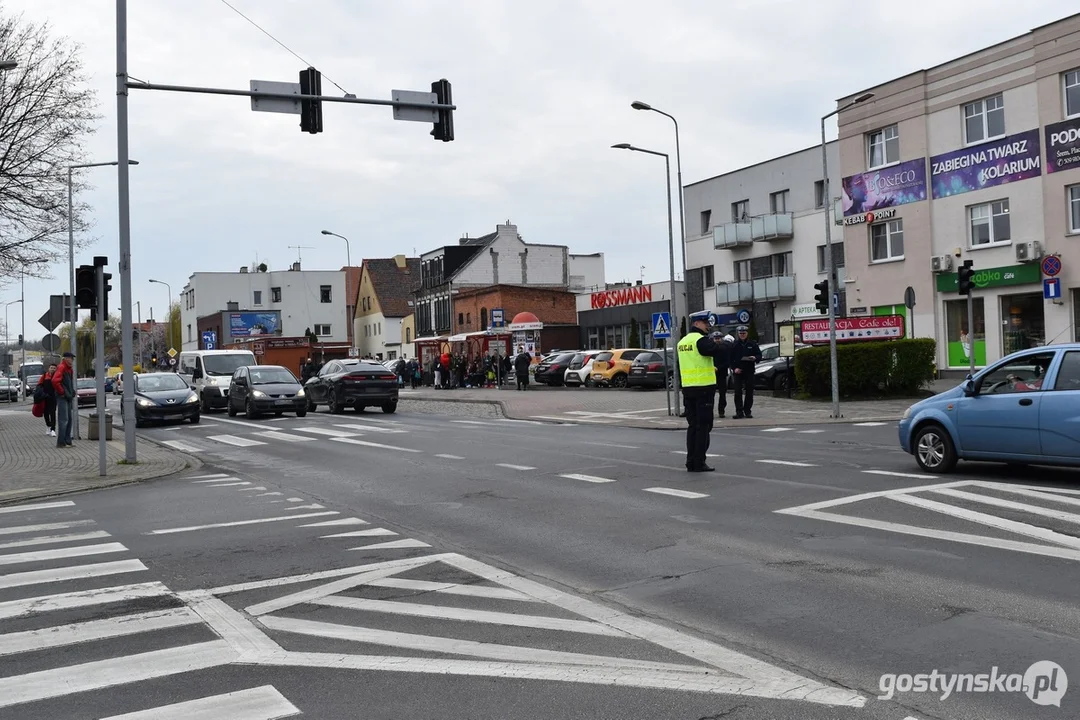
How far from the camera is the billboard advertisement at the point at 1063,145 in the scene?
32219mm

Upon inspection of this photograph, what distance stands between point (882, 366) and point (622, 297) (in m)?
36.9

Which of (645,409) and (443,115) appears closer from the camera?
(443,115)

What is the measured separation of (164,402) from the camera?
2894cm

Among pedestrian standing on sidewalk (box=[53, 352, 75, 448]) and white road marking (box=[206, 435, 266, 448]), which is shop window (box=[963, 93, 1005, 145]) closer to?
white road marking (box=[206, 435, 266, 448])

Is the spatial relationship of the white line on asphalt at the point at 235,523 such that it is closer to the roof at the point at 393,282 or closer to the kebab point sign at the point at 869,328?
the kebab point sign at the point at 869,328

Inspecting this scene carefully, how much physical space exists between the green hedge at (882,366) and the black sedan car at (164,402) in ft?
57.0

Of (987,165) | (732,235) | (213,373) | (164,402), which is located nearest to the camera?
(164,402)

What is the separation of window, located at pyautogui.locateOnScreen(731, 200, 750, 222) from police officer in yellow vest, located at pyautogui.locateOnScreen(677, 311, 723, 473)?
1583 inches

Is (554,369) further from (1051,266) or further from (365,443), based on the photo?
(365,443)

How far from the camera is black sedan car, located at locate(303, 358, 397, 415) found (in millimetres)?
31891

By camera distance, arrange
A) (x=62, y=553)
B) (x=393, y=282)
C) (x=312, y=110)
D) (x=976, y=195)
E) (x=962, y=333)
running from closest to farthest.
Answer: (x=62, y=553) → (x=312, y=110) → (x=976, y=195) → (x=962, y=333) → (x=393, y=282)

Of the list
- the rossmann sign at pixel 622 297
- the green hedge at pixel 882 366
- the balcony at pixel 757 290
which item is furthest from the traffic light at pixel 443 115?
the rossmann sign at pixel 622 297

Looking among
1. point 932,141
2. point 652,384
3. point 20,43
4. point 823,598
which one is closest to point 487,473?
point 823,598

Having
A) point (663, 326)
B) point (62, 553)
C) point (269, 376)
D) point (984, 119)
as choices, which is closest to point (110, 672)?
point (62, 553)
